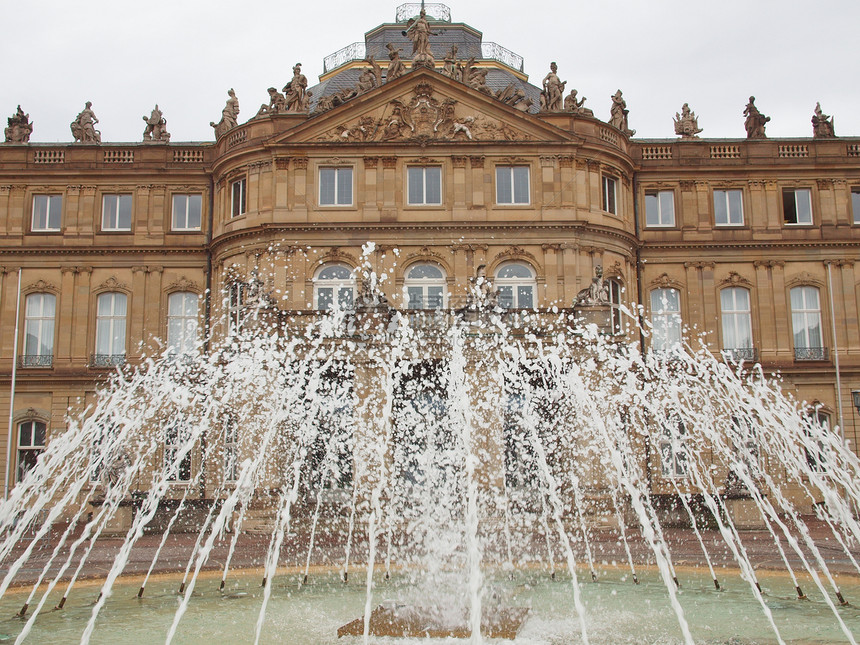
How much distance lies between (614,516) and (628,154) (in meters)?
14.9

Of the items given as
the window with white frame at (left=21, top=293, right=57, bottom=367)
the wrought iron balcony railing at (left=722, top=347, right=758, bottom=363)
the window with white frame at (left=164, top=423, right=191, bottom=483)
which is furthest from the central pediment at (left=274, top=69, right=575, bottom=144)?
the window with white frame at (left=21, top=293, right=57, bottom=367)

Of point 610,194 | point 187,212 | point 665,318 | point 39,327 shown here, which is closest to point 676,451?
point 665,318

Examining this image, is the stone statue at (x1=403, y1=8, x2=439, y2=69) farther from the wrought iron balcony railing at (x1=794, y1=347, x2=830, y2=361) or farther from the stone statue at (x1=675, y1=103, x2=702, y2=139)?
the wrought iron balcony railing at (x1=794, y1=347, x2=830, y2=361)

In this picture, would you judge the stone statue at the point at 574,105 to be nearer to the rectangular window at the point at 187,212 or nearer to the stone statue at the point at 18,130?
the rectangular window at the point at 187,212

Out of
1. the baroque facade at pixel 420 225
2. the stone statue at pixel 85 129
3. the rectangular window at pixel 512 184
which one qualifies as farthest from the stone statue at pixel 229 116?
the rectangular window at pixel 512 184

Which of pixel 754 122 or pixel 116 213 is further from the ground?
pixel 754 122

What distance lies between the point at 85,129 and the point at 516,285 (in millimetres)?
18272

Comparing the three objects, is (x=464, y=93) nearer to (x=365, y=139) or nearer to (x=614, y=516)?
(x=365, y=139)

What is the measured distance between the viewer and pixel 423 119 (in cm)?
3375

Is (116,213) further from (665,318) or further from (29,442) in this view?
(665,318)

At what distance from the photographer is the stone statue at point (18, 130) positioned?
121ft

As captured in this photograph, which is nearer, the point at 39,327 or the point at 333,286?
the point at 333,286

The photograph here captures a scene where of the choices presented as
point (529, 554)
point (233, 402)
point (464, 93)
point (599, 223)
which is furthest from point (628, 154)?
point (529, 554)

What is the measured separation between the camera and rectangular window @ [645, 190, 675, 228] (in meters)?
36.6
